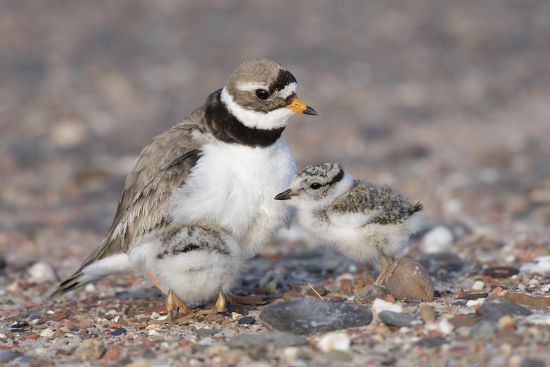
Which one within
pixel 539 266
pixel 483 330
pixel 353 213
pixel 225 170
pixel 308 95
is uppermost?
pixel 308 95

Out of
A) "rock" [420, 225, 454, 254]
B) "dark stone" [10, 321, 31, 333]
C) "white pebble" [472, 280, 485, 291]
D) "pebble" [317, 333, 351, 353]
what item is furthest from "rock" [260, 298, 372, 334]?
"rock" [420, 225, 454, 254]

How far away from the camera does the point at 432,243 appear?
6855mm

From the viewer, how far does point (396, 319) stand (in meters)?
4.31

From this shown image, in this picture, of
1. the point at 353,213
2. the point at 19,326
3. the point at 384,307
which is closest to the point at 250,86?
the point at 353,213

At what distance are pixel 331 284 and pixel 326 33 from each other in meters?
9.47

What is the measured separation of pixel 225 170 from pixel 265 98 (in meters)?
0.56

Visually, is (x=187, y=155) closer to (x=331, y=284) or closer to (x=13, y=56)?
(x=331, y=284)

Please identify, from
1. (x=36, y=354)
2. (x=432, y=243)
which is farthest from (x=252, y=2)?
(x=36, y=354)

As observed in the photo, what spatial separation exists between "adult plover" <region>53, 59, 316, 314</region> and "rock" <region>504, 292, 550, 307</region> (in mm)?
1482

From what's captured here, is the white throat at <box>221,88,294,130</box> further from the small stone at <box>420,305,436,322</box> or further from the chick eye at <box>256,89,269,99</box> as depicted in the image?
the small stone at <box>420,305,436,322</box>

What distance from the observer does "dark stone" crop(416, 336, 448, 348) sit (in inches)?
158

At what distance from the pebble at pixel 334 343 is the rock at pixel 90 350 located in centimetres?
109

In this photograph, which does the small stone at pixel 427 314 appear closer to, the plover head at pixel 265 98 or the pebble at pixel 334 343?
the pebble at pixel 334 343

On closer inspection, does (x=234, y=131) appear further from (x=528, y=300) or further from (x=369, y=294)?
(x=528, y=300)
